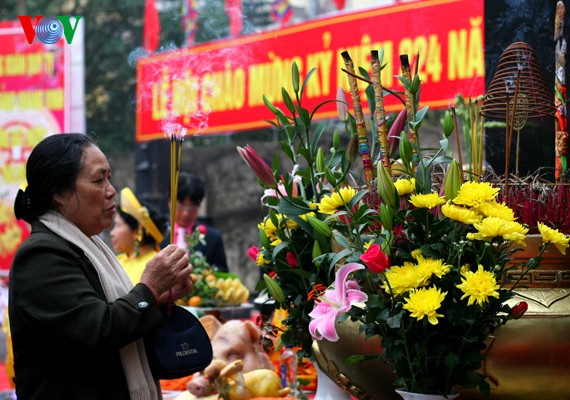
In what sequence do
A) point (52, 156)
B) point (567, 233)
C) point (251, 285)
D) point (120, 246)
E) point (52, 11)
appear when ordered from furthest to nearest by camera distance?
point (52, 11) → point (251, 285) → point (120, 246) → point (52, 156) → point (567, 233)

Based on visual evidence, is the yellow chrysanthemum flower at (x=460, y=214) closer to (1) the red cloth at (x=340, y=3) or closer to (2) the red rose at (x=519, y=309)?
(2) the red rose at (x=519, y=309)

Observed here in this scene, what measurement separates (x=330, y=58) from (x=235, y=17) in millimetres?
908

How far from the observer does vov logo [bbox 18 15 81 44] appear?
6.95ft

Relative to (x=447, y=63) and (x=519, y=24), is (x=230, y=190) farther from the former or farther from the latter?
(x=519, y=24)

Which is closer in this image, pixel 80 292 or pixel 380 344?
pixel 380 344

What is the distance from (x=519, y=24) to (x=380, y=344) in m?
0.91

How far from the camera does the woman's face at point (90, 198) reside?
5.22 ft

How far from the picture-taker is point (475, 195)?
1.29m

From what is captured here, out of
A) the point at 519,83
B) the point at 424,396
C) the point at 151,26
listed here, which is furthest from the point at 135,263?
the point at 424,396

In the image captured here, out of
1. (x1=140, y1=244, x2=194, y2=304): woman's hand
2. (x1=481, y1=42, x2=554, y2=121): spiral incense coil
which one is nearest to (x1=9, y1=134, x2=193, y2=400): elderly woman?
(x1=140, y1=244, x2=194, y2=304): woman's hand

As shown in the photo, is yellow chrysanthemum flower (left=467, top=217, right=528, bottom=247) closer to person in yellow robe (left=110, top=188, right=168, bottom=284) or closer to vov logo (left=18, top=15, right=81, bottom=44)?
vov logo (left=18, top=15, right=81, bottom=44)

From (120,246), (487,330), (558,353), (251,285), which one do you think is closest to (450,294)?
(487,330)

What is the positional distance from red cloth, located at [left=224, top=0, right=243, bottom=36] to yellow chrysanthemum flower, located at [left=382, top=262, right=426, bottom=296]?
3.72m

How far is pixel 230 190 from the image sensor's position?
840 centimetres
